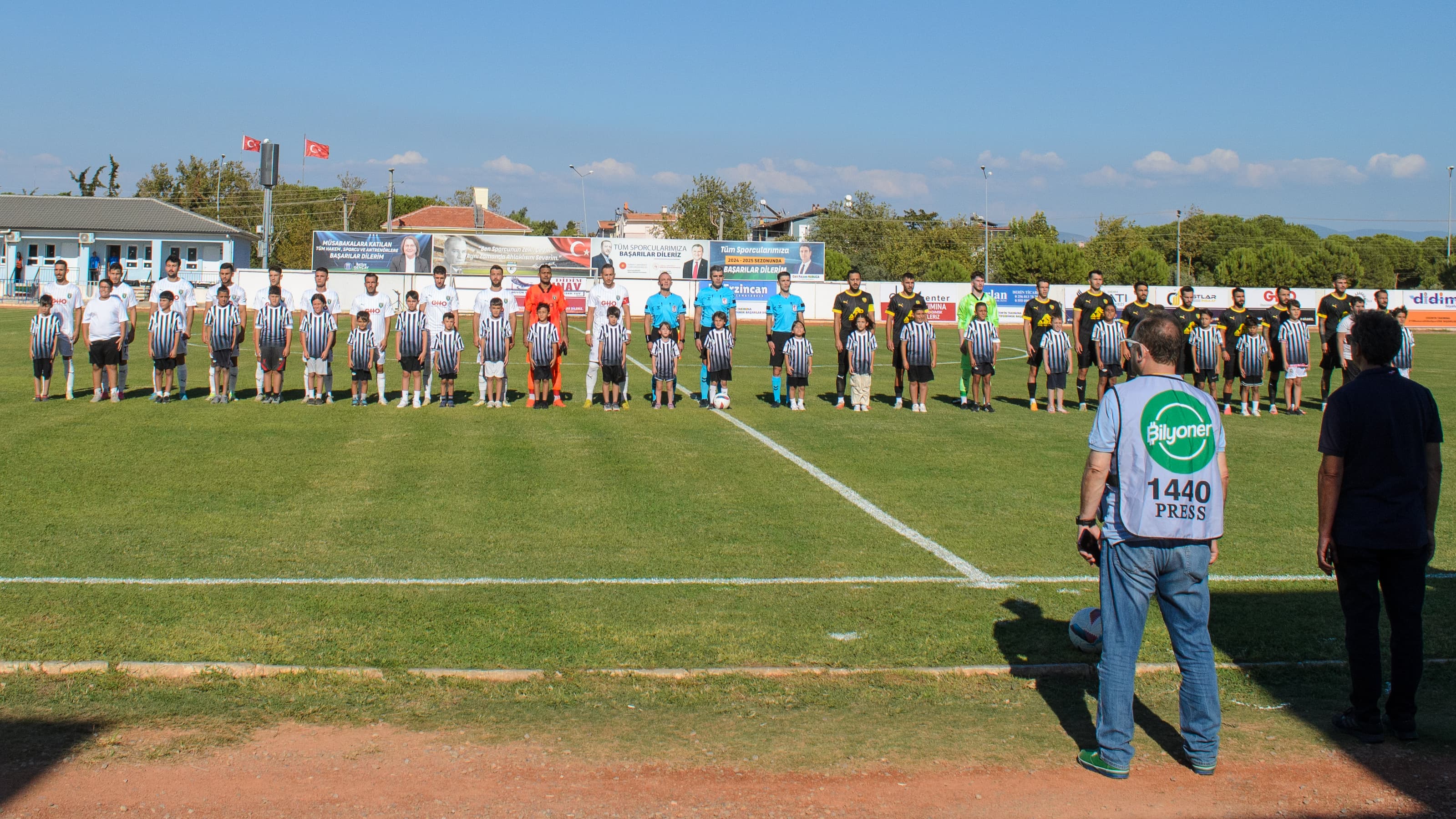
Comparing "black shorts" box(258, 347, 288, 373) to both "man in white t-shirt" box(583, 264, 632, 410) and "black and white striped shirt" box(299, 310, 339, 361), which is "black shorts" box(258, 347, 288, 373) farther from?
"man in white t-shirt" box(583, 264, 632, 410)

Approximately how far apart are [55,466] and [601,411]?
6.98 meters

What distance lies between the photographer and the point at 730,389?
19266 millimetres

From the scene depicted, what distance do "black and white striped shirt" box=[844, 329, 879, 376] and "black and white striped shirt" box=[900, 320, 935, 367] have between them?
533 mm

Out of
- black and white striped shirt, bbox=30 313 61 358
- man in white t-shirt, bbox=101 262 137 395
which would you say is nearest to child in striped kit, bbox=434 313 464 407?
man in white t-shirt, bbox=101 262 137 395

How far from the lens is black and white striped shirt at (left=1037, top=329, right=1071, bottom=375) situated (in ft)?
53.9

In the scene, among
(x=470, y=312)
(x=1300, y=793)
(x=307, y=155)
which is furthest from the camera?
(x=307, y=155)

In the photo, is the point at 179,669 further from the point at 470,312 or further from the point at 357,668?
the point at 470,312

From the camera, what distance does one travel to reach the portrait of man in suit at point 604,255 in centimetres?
5595

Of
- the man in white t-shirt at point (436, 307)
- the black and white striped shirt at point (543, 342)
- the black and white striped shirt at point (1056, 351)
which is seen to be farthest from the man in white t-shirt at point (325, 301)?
the black and white striped shirt at point (1056, 351)

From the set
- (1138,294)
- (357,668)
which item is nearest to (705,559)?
(357,668)

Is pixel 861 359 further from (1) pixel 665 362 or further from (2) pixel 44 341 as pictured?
(2) pixel 44 341

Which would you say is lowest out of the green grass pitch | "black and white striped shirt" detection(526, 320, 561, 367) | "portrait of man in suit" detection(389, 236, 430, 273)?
the green grass pitch

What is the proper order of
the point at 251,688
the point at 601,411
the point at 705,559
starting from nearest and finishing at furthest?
the point at 251,688 → the point at 705,559 → the point at 601,411

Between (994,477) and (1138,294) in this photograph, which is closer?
(994,477)
